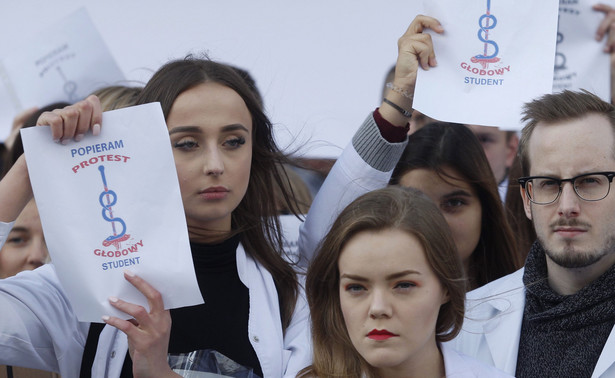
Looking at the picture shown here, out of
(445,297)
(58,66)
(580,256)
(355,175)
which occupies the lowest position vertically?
(445,297)

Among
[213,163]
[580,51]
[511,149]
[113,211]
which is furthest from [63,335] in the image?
[511,149]

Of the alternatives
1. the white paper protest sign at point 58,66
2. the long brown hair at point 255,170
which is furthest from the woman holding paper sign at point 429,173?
the white paper protest sign at point 58,66

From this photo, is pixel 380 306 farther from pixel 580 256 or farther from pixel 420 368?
pixel 580 256

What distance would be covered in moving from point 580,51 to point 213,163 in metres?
2.05

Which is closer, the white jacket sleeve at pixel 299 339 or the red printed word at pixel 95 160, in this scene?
the red printed word at pixel 95 160

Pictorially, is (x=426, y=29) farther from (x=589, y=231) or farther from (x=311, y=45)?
(x=311, y=45)

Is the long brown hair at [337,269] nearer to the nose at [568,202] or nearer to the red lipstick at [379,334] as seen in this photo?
the red lipstick at [379,334]

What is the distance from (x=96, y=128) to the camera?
3.31 meters

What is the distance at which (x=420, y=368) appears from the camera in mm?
3346

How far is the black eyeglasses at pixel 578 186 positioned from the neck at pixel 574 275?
0.24 m

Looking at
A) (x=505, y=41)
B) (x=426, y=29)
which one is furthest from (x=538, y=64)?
(x=426, y=29)

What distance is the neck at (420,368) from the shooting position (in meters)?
3.34

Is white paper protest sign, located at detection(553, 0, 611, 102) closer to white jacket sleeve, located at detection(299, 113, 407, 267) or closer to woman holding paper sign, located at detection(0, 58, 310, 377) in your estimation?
white jacket sleeve, located at detection(299, 113, 407, 267)

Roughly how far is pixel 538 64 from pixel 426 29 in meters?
0.42
